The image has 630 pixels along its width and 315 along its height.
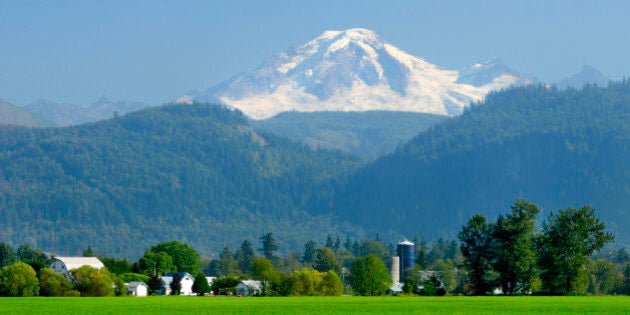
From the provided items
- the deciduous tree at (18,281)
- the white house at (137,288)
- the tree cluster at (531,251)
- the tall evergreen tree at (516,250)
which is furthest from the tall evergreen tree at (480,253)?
the white house at (137,288)

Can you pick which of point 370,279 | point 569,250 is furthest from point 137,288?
point 569,250

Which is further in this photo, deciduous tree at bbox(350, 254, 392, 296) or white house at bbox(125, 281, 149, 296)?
white house at bbox(125, 281, 149, 296)

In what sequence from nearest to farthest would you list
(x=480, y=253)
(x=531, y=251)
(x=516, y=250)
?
(x=531, y=251), (x=516, y=250), (x=480, y=253)

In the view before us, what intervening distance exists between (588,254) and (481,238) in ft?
43.8

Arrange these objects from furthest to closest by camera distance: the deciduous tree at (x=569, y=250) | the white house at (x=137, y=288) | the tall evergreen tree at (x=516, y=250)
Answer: the white house at (x=137, y=288), the tall evergreen tree at (x=516, y=250), the deciduous tree at (x=569, y=250)

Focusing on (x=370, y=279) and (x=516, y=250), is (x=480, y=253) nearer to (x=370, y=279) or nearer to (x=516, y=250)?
(x=516, y=250)

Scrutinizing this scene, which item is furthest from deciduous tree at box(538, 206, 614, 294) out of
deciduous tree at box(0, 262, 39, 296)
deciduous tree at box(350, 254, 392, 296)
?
deciduous tree at box(0, 262, 39, 296)

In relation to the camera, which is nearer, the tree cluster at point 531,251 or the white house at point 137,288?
the tree cluster at point 531,251

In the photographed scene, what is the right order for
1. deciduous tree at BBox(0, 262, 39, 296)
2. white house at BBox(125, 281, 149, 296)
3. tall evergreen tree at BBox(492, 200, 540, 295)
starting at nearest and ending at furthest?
deciduous tree at BBox(0, 262, 39, 296), tall evergreen tree at BBox(492, 200, 540, 295), white house at BBox(125, 281, 149, 296)

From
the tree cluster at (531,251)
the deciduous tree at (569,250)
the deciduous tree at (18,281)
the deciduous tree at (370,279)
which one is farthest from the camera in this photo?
the deciduous tree at (370,279)

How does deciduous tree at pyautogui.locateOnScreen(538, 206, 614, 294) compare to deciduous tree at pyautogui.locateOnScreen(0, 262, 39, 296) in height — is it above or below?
above

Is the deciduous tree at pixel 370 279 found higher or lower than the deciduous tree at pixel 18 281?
higher

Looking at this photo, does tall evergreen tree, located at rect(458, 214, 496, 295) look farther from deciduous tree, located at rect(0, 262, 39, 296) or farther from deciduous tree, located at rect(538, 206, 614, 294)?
deciduous tree, located at rect(0, 262, 39, 296)

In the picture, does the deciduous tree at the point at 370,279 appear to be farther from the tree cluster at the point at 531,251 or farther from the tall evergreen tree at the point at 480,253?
the tall evergreen tree at the point at 480,253
